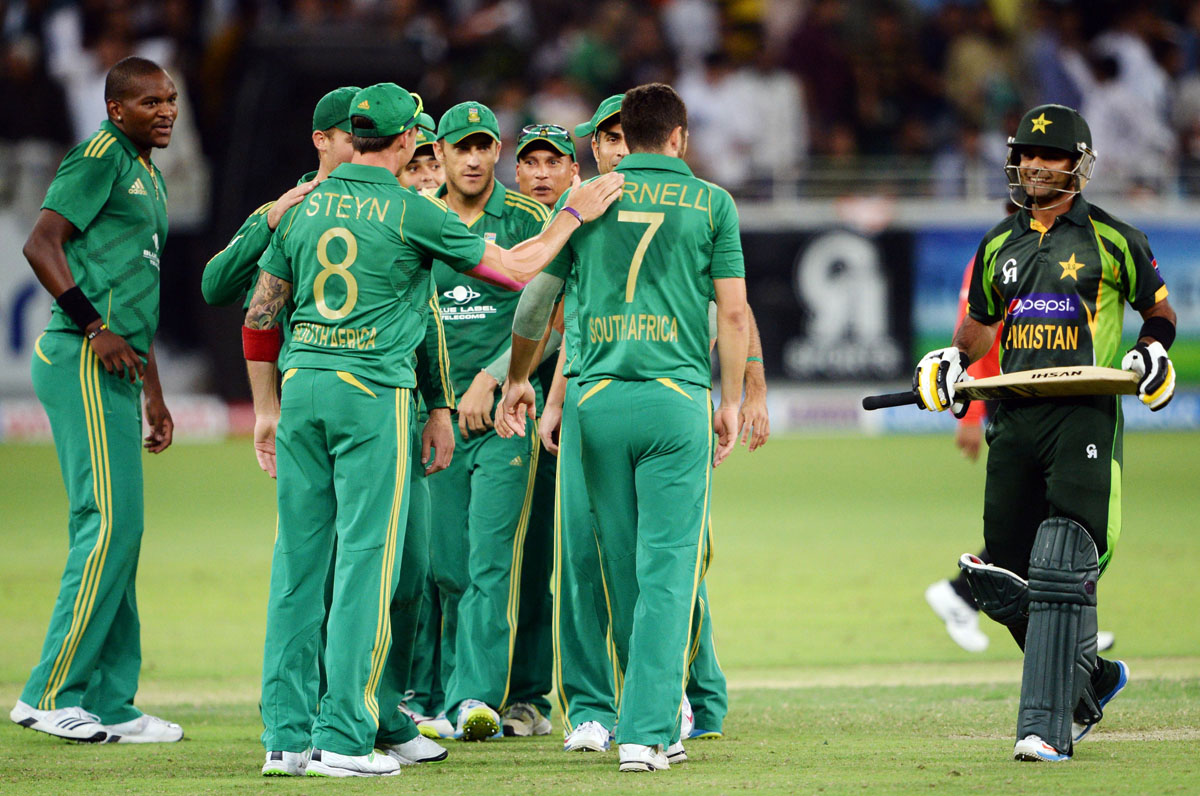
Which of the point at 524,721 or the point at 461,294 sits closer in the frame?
the point at 524,721

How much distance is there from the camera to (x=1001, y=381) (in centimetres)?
551

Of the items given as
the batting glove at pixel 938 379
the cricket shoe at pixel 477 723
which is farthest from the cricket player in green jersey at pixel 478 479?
the batting glove at pixel 938 379

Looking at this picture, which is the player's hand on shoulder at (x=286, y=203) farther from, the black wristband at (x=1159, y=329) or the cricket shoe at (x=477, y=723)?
the black wristband at (x=1159, y=329)

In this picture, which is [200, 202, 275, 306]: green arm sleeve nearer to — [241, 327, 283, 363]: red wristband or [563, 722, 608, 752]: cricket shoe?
[241, 327, 283, 363]: red wristband

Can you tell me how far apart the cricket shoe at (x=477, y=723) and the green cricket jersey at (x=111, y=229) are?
79.1 inches

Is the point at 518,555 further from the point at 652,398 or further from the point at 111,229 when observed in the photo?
the point at 111,229

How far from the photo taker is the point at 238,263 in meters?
5.74

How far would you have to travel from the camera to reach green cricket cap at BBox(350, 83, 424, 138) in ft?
17.9

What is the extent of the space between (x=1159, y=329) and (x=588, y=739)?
98.6 inches

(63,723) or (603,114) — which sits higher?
(603,114)

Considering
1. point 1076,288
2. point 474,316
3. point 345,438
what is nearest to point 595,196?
point 345,438

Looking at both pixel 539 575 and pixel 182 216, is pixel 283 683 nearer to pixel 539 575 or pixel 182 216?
pixel 539 575

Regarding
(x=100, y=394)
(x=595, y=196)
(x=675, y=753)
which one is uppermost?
(x=595, y=196)

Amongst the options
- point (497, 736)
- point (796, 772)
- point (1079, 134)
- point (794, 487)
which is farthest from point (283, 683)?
point (794, 487)
